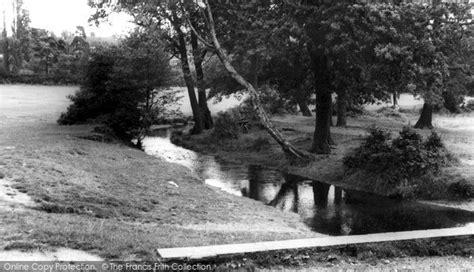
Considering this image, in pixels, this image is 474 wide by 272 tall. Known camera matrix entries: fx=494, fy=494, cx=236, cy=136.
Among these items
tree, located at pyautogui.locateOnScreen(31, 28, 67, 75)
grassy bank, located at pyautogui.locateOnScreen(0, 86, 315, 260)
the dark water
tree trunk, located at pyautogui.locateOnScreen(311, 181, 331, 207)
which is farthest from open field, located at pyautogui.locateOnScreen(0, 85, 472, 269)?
tree, located at pyautogui.locateOnScreen(31, 28, 67, 75)

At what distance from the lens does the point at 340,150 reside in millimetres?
24422

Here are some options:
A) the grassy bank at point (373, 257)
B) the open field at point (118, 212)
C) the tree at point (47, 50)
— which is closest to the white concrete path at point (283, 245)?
the grassy bank at point (373, 257)

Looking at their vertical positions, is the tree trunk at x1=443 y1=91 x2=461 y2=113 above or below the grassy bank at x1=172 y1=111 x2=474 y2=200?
above

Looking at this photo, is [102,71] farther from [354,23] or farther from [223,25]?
[354,23]

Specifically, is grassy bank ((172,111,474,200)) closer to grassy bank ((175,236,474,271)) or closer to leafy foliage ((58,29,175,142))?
leafy foliage ((58,29,175,142))

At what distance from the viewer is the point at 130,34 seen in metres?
32.7

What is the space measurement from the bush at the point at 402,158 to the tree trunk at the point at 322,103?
167 inches

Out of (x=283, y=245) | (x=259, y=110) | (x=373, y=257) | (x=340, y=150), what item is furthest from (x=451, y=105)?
(x=283, y=245)

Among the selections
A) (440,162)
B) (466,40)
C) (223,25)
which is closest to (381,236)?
(440,162)

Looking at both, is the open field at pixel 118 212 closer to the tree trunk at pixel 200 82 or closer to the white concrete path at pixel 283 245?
the white concrete path at pixel 283 245

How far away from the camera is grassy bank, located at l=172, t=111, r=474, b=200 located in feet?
55.4

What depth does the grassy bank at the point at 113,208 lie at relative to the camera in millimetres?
7621

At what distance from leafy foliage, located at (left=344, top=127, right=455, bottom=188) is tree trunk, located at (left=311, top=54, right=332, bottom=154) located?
13.9ft

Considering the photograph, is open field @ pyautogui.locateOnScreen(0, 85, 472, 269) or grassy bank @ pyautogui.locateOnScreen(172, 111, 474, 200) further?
grassy bank @ pyautogui.locateOnScreen(172, 111, 474, 200)
